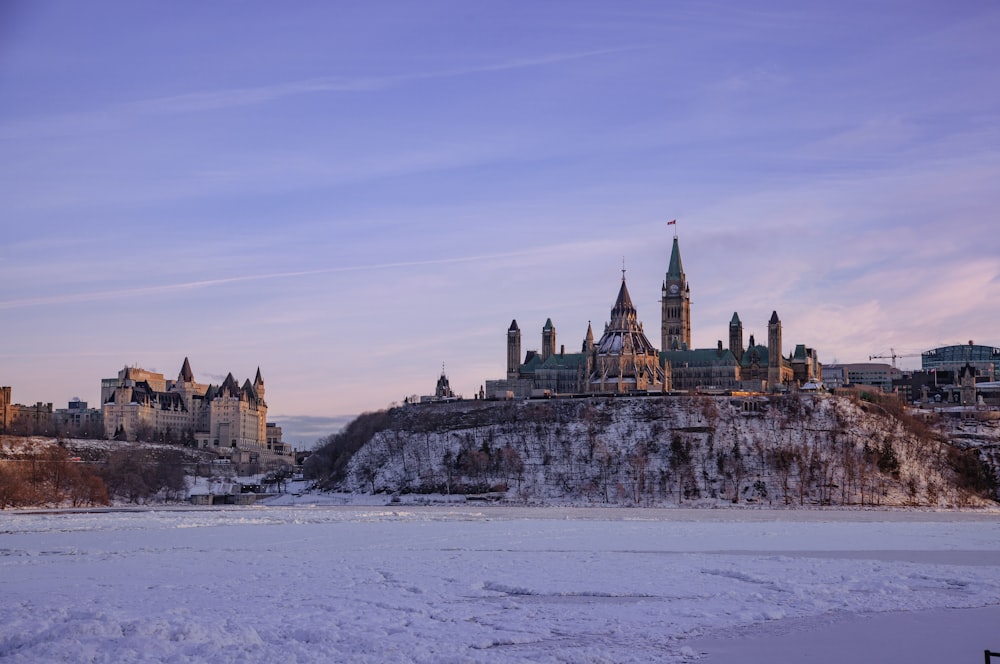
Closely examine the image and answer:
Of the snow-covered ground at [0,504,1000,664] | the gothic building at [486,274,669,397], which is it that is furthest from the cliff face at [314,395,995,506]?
the snow-covered ground at [0,504,1000,664]

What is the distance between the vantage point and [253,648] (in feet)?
95.6

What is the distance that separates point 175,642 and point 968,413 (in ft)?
552

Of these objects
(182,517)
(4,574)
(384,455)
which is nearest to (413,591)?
(4,574)

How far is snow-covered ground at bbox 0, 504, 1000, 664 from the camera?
29.2 meters

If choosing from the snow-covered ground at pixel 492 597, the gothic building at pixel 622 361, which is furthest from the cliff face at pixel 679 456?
the snow-covered ground at pixel 492 597

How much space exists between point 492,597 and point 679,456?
106 meters

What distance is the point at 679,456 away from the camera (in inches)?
5566

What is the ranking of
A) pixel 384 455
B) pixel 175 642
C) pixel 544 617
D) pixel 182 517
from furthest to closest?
pixel 384 455
pixel 182 517
pixel 544 617
pixel 175 642

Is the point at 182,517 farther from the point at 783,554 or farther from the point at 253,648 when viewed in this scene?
the point at 253,648

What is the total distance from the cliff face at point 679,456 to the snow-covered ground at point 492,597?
219 feet

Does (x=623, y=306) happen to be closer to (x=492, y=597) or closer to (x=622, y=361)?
(x=622, y=361)

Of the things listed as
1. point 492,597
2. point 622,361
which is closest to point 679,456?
point 622,361

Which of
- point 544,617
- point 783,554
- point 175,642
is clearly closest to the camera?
point 175,642

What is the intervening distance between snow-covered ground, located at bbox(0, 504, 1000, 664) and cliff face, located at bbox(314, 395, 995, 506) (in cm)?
6690
